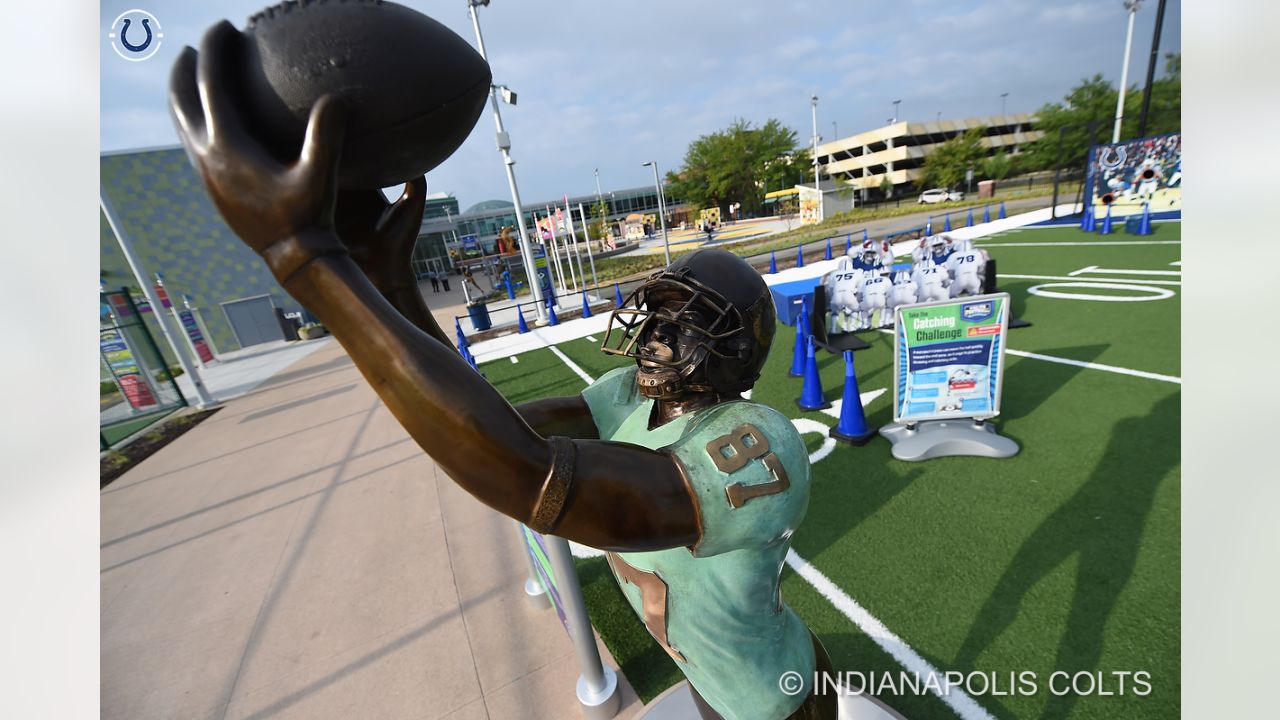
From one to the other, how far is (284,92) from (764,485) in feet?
3.66

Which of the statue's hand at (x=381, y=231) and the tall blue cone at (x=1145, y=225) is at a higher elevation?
the statue's hand at (x=381, y=231)

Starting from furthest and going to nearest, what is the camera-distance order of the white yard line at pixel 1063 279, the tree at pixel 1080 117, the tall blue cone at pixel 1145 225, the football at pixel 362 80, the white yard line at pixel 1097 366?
the tree at pixel 1080 117 → the tall blue cone at pixel 1145 225 → the white yard line at pixel 1063 279 → the white yard line at pixel 1097 366 → the football at pixel 362 80

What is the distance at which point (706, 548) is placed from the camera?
922 mm

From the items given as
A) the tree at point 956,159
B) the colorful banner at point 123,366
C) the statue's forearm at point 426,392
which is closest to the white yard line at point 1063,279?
the statue's forearm at point 426,392

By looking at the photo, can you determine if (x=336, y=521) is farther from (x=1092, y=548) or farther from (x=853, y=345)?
(x=853, y=345)

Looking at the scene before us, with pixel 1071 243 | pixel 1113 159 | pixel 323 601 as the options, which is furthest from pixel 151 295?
pixel 1113 159

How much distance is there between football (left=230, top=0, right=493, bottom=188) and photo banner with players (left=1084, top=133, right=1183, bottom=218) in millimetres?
22005

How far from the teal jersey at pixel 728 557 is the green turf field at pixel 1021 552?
202 cm

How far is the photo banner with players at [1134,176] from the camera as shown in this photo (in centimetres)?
1587

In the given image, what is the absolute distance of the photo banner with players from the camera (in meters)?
15.9

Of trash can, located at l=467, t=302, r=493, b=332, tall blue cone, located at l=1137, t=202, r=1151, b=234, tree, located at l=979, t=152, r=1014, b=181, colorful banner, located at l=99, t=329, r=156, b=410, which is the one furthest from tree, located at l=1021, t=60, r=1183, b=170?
colorful banner, located at l=99, t=329, r=156, b=410

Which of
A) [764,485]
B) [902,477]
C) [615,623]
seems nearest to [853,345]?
[902,477]

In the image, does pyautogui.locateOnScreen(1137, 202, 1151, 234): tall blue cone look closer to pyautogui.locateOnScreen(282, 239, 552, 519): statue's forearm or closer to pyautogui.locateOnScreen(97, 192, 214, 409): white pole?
pyautogui.locateOnScreen(282, 239, 552, 519): statue's forearm

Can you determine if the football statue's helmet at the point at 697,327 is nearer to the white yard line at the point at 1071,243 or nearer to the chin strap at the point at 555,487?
the chin strap at the point at 555,487
